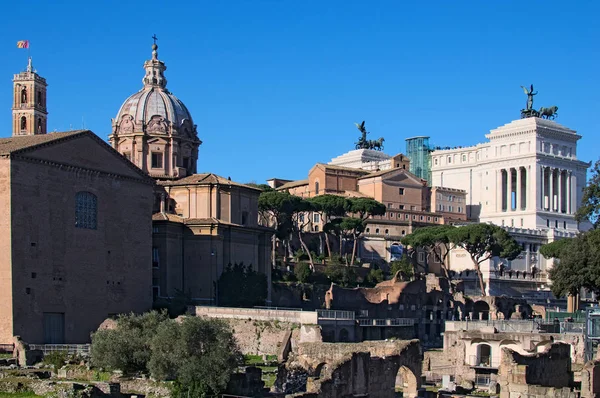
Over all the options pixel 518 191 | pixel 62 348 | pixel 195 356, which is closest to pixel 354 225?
pixel 518 191

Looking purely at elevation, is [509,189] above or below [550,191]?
above

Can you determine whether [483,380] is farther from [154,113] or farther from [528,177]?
[528,177]

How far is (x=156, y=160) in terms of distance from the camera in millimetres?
68250

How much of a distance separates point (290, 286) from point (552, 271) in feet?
54.5

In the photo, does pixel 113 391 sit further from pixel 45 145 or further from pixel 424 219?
pixel 424 219

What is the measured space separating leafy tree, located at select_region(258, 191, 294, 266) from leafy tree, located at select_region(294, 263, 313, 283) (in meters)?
4.50

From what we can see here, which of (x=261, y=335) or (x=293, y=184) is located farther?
(x=293, y=184)

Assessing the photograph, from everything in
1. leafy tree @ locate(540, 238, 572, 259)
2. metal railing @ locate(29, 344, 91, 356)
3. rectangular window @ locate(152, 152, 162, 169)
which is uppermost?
rectangular window @ locate(152, 152, 162, 169)

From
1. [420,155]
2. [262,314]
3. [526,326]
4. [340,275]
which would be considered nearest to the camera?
[526,326]

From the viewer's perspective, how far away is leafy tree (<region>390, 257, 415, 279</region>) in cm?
8000

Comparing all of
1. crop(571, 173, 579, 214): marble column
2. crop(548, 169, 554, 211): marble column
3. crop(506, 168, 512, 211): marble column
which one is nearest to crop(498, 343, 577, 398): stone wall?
crop(548, 169, 554, 211): marble column

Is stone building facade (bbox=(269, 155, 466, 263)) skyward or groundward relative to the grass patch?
skyward

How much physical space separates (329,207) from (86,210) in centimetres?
3298

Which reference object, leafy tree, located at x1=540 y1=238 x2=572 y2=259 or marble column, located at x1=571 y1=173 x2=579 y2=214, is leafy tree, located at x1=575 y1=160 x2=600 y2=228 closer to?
leafy tree, located at x1=540 y1=238 x2=572 y2=259
